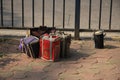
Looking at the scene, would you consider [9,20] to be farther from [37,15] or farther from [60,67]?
[60,67]

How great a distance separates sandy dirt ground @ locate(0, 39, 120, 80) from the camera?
5863 millimetres

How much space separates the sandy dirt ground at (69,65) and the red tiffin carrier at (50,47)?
0.34 feet

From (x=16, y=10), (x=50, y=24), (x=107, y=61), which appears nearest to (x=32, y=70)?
(x=107, y=61)

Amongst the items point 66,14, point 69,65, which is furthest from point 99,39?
point 66,14

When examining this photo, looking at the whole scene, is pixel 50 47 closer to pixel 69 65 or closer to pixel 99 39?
pixel 69 65

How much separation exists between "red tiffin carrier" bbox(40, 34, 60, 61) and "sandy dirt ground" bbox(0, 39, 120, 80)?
104mm

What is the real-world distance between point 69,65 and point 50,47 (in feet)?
1.45

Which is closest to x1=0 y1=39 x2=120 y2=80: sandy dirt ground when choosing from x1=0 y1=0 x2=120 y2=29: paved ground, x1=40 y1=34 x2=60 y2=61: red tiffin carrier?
x1=40 y1=34 x2=60 y2=61: red tiffin carrier

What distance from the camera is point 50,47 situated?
652cm

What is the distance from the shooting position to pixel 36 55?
6.77m

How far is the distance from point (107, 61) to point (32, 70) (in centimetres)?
128

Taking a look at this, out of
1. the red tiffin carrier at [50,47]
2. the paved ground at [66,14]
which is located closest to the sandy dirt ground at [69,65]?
the red tiffin carrier at [50,47]

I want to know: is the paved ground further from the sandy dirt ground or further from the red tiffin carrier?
the red tiffin carrier

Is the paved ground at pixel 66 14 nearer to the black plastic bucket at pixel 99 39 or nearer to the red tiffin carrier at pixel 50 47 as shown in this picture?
the black plastic bucket at pixel 99 39
